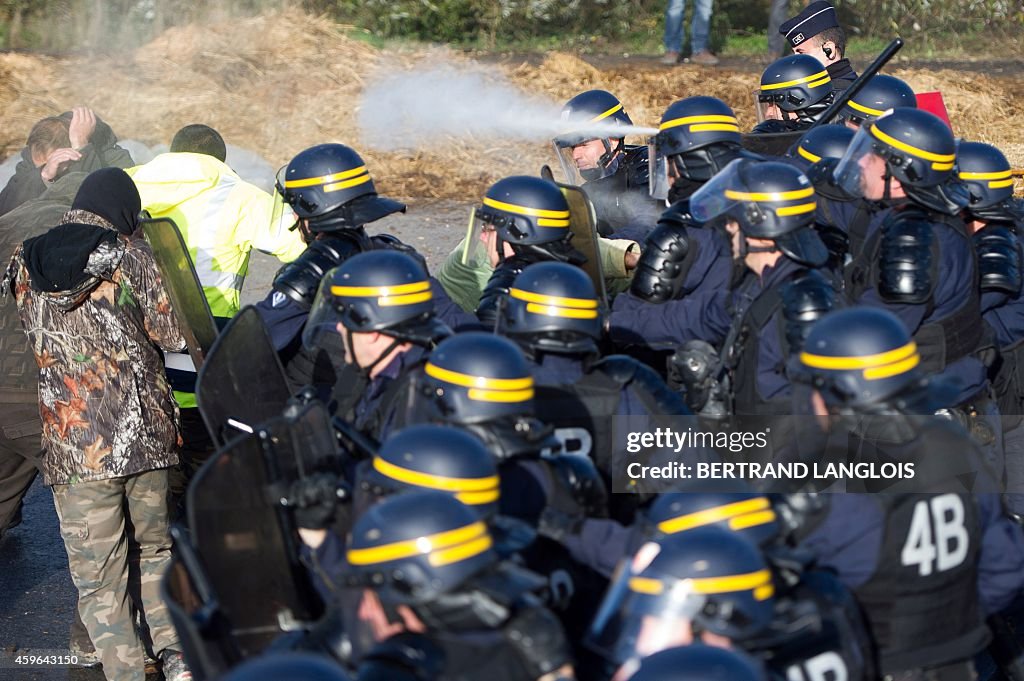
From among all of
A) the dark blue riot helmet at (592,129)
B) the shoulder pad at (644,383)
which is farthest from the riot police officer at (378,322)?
the dark blue riot helmet at (592,129)

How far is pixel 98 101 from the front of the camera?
1441cm

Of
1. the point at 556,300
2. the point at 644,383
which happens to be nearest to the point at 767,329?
the point at 644,383

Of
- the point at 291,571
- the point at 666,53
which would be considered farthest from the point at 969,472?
the point at 666,53

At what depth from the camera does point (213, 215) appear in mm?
6289

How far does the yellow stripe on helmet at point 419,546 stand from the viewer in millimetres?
2898

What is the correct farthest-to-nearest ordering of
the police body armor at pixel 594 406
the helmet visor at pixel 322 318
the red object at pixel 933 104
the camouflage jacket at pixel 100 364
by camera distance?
the red object at pixel 933 104, the camouflage jacket at pixel 100 364, the helmet visor at pixel 322 318, the police body armor at pixel 594 406

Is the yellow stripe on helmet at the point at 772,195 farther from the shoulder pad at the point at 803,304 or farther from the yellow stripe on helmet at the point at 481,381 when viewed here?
the yellow stripe on helmet at the point at 481,381

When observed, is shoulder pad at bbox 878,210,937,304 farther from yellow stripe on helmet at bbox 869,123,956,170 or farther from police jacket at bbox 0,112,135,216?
police jacket at bbox 0,112,135,216

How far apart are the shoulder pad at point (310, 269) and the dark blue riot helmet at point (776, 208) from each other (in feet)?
5.37

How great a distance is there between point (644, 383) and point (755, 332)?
58 cm

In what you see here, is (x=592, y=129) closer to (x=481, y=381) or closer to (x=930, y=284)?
(x=930, y=284)

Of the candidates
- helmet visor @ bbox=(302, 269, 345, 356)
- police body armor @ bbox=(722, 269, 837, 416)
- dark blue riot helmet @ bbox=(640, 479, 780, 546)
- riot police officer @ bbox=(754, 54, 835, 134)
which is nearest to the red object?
riot police officer @ bbox=(754, 54, 835, 134)

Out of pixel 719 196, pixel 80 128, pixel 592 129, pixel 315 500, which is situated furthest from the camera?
pixel 80 128

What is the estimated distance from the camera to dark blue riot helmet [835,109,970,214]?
17.4 ft
